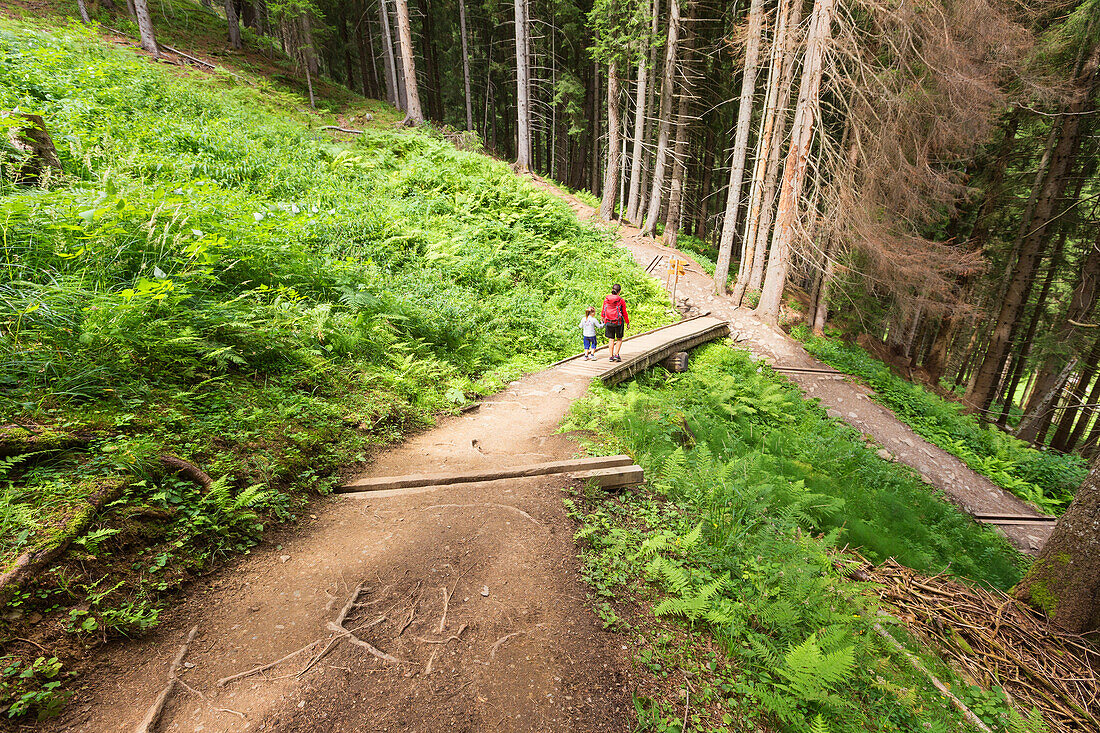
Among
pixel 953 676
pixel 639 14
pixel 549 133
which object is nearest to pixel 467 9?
pixel 549 133

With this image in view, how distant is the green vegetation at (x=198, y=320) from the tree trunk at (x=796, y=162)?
684 centimetres

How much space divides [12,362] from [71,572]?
6.74 ft

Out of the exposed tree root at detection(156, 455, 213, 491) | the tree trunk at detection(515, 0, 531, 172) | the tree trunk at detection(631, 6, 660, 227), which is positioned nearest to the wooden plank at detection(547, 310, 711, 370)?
the exposed tree root at detection(156, 455, 213, 491)

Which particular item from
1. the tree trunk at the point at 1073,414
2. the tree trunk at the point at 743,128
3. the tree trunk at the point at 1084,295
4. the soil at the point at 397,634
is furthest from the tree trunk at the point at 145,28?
the tree trunk at the point at 1073,414

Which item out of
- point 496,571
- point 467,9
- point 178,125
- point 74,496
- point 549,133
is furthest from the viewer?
point 549,133

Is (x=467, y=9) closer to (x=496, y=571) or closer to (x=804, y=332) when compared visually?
(x=804, y=332)

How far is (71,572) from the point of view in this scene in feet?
7.92

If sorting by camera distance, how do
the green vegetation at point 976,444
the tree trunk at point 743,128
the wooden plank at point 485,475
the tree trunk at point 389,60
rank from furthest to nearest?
the tree trunk at point 389,60 < the tree trunk at point 743,128 < the green vegetation at point 976,444 < the wooden plank at point 485,475

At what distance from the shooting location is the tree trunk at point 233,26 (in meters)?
20.8

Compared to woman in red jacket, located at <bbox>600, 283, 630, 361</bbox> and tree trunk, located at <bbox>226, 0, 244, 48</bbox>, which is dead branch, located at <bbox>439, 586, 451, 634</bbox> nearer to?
woman in red jacket, located at <bbox>600, 283, 630, 361</bbox>

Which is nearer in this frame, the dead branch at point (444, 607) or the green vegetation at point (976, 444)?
the dead branch at point (444, 607)

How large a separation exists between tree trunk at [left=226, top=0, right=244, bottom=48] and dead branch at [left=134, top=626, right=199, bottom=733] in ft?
98.6

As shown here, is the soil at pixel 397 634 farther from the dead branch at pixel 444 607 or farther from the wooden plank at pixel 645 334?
the wooden plank at pixel 645 334

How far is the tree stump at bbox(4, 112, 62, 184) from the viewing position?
17.5 feet
